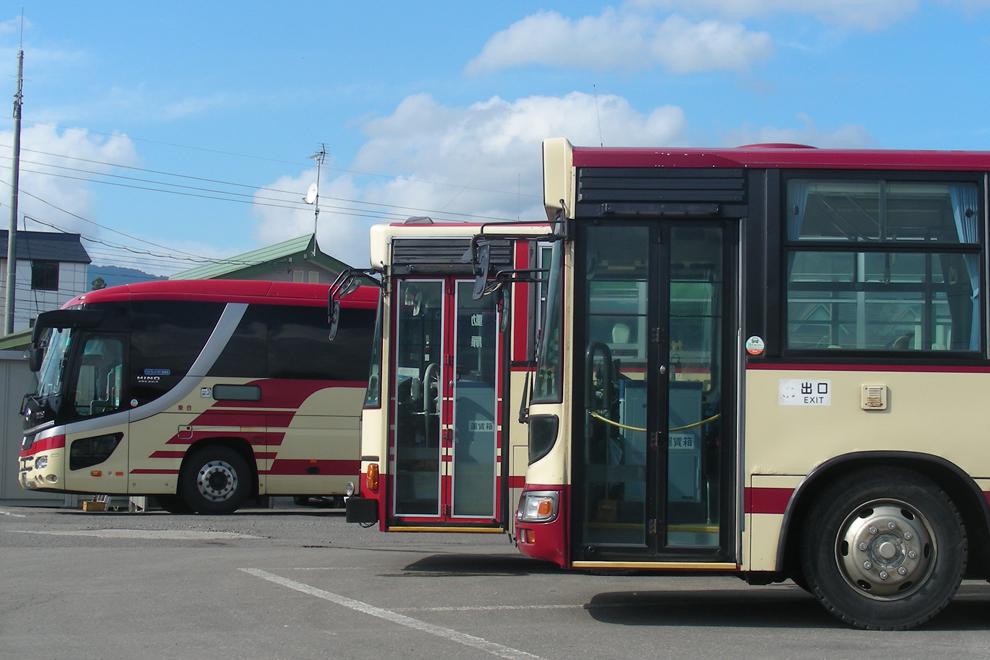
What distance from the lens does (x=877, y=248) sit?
27.3 ft

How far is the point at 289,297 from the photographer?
19984mm

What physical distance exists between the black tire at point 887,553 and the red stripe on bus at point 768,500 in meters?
0.23

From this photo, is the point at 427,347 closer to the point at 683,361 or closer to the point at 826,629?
the point at 683,361

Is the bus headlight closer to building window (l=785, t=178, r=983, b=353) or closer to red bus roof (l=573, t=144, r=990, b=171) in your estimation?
building window (l=785, t=178, r=983, b=353)

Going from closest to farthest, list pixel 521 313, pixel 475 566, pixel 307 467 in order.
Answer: pixel 521 313, pixel 475 566, pixel 307 467

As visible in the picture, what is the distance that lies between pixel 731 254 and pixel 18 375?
19.0m

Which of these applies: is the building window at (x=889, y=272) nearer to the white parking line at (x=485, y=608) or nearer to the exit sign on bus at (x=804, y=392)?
the exit sign on bus at (x=804, y=392)

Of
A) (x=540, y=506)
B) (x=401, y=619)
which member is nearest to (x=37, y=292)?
(x=401, y=619)

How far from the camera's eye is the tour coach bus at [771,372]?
26.8 feet

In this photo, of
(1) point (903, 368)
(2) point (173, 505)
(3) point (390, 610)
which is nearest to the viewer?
(1) point (903, 368)

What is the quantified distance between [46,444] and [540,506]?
12.5 meters

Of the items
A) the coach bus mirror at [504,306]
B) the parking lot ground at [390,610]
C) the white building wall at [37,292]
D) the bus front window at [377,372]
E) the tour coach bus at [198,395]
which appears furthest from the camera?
the white building wall at [37,292]

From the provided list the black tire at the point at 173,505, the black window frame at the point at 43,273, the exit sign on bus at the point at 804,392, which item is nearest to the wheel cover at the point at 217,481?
the black tire at the point at 173,505

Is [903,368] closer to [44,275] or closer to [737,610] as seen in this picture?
[737,610]
